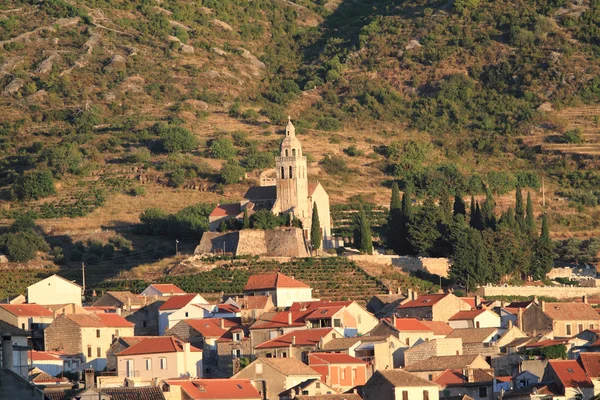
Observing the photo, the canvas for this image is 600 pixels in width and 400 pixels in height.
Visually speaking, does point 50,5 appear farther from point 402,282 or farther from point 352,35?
point 402,282

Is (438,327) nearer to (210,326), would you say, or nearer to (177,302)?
(210,326)

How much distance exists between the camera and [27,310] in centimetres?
8856

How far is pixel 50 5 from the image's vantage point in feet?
577

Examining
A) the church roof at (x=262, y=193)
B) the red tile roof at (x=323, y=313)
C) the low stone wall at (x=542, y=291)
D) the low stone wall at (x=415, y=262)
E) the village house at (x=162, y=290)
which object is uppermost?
the church roof at (x=262, y=193)

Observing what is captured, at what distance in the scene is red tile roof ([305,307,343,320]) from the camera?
8539 centimetres

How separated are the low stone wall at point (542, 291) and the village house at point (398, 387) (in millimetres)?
34684

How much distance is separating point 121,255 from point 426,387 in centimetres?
5321

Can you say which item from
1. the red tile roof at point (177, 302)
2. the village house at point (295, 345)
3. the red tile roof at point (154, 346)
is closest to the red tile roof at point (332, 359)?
the village house at point (295, 345)

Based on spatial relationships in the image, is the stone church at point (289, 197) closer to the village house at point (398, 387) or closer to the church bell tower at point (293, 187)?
the church bell tower at point (293, 187)

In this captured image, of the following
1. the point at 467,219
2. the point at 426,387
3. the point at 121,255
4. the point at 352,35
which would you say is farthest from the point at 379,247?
the point at 352,35

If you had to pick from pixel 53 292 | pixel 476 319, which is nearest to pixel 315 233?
pixel 53 292

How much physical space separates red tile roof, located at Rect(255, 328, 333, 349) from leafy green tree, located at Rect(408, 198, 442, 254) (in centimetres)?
2767

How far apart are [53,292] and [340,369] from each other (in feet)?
81.2

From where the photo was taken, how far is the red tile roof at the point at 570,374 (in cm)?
6688
